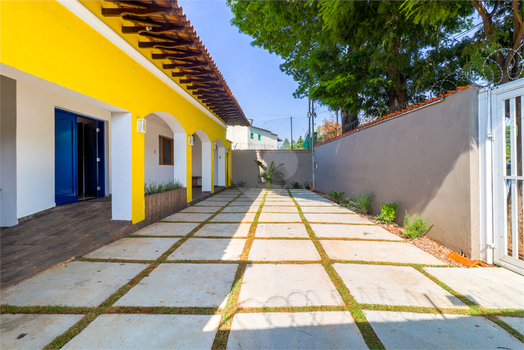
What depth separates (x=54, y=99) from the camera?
15.7 ft

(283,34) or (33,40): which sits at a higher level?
(283,34)

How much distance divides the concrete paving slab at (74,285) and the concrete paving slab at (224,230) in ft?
4.70

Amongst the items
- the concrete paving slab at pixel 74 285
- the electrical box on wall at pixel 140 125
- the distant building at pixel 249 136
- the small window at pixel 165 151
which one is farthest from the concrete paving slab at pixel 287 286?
the distant building at pixel 249 136

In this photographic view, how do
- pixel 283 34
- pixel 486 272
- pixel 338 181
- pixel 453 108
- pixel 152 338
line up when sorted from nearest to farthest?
pixel 152 338
pixel 486 272
pixel 453 108
pixel 338 181
pixel 283 34

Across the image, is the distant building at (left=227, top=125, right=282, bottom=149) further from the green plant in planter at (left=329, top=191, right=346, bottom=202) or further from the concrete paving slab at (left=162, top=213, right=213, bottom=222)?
the concrete paving slab at (left=162, top=213, right=213, bottom=222)

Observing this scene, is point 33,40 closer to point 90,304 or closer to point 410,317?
point 90,304

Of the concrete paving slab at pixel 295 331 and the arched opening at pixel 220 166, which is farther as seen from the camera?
the arched opening at pixel 220 166

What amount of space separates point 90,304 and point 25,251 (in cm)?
182

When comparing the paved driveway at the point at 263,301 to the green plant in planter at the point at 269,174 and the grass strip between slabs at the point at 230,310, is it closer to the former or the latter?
the grass strip between slabs at the point at 230,310

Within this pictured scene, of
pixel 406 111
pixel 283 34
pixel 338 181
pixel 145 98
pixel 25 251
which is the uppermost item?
pixel 283 34

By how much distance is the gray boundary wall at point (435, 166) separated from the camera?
2848 mm

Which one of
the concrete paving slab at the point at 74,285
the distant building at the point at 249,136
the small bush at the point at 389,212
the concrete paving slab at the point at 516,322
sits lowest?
the concrete paving slab at the point at 516,322

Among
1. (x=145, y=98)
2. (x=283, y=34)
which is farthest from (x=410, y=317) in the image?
(x=283, y=34)

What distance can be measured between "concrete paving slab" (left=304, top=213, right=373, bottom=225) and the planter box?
3475mm
